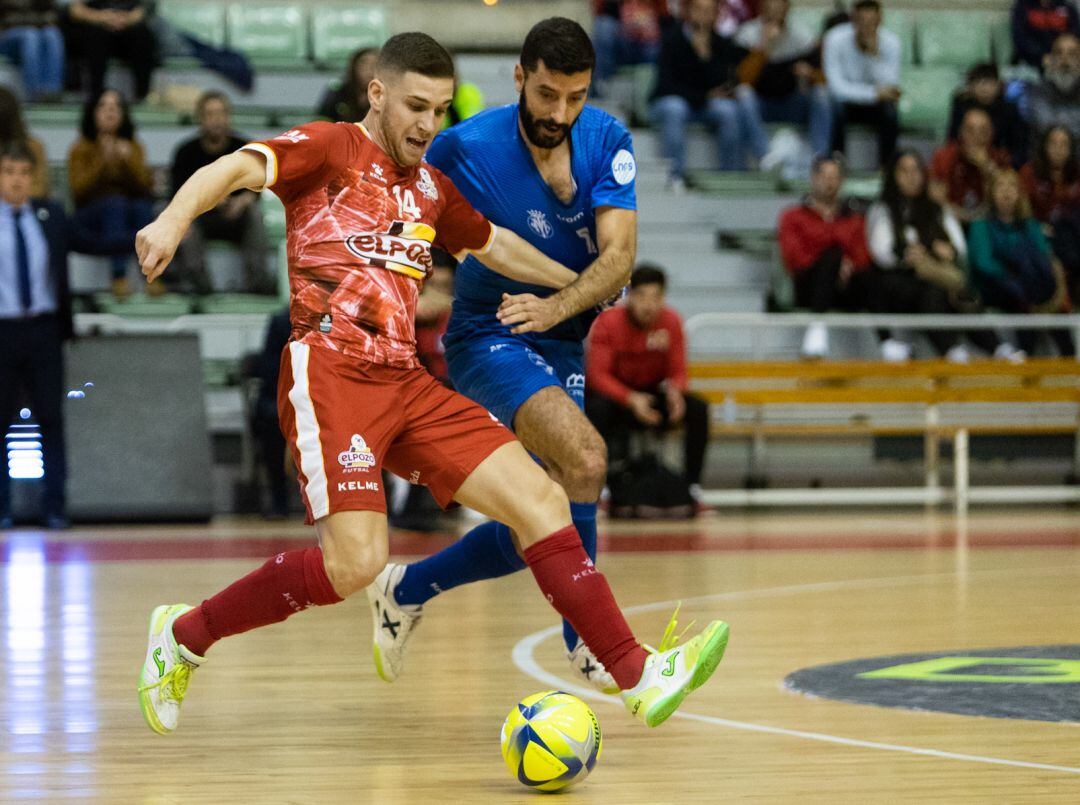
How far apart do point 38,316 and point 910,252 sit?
6115 millimetres

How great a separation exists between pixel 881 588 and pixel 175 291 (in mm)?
6411

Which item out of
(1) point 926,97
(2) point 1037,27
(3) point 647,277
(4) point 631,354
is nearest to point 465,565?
(3) point 647,277

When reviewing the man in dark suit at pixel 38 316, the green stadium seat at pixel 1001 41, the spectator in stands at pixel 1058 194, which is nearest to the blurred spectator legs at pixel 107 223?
the man in dark suit at pixel 38 316

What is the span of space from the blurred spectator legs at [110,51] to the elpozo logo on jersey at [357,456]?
942cm

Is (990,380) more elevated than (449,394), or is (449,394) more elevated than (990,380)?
(449,394)

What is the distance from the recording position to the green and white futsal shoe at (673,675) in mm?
3906

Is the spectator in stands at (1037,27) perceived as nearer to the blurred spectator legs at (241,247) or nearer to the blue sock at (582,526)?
the blurred spectator legs at (241,247)

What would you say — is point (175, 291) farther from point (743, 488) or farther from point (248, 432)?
point (743, 488)

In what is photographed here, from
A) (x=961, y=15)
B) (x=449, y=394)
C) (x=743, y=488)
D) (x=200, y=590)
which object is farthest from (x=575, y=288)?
(x=961, y=15)

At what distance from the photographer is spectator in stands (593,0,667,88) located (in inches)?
579

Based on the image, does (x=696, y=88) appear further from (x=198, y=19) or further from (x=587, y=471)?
(x=587, y=471)

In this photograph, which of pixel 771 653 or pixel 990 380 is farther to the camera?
pixel 990 380

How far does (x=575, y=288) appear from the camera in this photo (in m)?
4.74

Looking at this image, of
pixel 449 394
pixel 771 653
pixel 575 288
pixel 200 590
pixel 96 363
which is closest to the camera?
pixel 449 394
